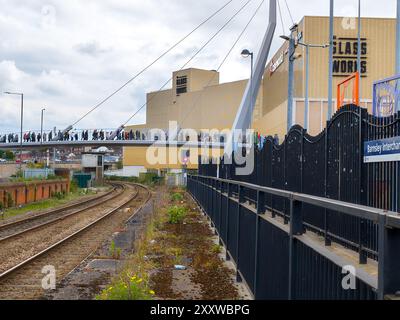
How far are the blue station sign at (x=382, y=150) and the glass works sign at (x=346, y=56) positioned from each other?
45.1m

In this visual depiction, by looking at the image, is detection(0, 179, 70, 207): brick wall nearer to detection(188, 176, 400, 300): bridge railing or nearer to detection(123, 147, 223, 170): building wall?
detection(188, 176, 400, 300): bridge railing

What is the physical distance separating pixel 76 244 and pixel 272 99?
153 feet

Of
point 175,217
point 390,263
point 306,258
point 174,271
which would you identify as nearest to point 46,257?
point 174,271

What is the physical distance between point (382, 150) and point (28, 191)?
32.0 meters

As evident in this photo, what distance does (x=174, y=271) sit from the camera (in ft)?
33.4

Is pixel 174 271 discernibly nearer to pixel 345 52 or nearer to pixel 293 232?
pixel 293 232

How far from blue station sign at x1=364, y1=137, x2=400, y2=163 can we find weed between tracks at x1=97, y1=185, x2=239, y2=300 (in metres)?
3.41

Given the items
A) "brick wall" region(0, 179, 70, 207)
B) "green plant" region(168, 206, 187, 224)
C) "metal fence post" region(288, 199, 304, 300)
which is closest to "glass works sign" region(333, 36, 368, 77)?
"brick wall" region(0, 179, 70, 207)

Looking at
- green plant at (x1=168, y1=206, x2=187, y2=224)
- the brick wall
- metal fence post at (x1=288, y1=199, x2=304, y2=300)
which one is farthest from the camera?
the brick wall

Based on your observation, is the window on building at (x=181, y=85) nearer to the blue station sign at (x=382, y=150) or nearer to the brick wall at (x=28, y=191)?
the brick wall at (x=28, y=191)

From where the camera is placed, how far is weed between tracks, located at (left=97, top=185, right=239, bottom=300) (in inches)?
294
